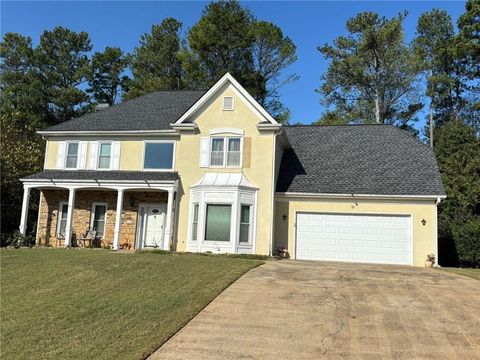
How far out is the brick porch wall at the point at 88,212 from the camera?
70.9 ft

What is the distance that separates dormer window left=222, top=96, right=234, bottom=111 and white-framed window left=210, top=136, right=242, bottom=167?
1353 mm

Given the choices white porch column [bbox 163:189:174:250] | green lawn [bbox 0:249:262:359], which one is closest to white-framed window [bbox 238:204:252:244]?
white porch column [bbox 163:189:174:250]

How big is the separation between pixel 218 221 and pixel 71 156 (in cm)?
889

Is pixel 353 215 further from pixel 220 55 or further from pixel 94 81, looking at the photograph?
→ pixel 94 81

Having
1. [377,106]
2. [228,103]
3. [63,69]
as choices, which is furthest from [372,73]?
[63,69]

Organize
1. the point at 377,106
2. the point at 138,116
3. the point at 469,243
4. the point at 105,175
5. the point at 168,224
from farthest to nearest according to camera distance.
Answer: the point at 377,106 < the point at 138,116 < the point at 105,175 < the point at 168,224 < the point at 469,243

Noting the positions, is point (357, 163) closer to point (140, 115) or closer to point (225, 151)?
point (225, 151)

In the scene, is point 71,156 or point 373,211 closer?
point 373,211

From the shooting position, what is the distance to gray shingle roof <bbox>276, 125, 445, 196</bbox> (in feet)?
65.4

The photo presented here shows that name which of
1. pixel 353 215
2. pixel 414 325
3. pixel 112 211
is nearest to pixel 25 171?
pixel 112 211

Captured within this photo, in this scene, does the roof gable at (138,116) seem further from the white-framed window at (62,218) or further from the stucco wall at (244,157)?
the white-framed window at (62,218)

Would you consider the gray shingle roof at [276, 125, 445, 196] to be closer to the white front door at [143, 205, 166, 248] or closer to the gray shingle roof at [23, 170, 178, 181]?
the gray shingle roof at [23, 170, 178, 181]

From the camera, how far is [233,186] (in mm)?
19094

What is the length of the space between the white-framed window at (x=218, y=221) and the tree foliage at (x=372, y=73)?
2069cm
